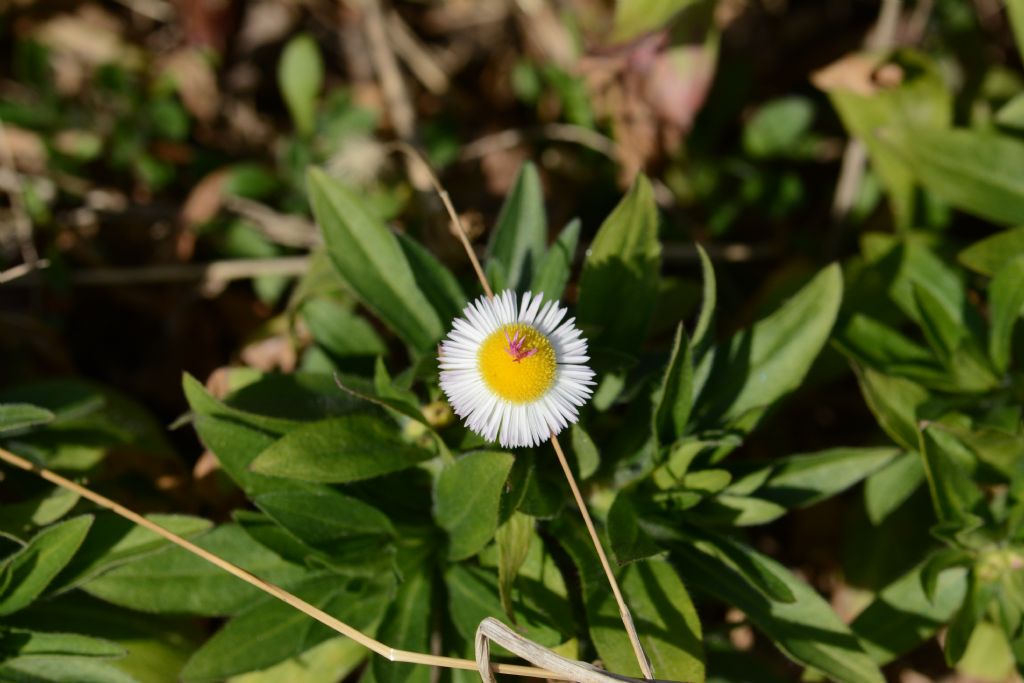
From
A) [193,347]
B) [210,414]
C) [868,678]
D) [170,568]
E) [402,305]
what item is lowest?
[868,678]

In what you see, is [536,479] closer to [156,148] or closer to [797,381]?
[797,381]

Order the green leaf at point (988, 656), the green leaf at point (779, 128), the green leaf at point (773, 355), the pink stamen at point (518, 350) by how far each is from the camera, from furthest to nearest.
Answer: the green leaf at point (779, 128) → the green leaf at point (988, 656) → the green leaf at point (773, 355) → the pink stamen at point (518, 350)

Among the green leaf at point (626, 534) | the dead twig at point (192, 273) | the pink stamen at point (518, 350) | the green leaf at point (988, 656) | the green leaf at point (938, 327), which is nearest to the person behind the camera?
the pink stamen at point (518, 350)

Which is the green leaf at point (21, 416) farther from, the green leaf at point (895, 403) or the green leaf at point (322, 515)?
the green leaf at point (895, 403)

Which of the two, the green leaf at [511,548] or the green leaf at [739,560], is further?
the green leaf at [739,560]

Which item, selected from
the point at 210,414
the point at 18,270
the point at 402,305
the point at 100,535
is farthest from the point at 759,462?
the point at 18,270

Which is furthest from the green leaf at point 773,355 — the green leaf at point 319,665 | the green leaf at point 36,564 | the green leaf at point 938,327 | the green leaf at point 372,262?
the green leaf at point 36,564

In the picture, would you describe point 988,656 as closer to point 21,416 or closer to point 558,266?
point 558,266
